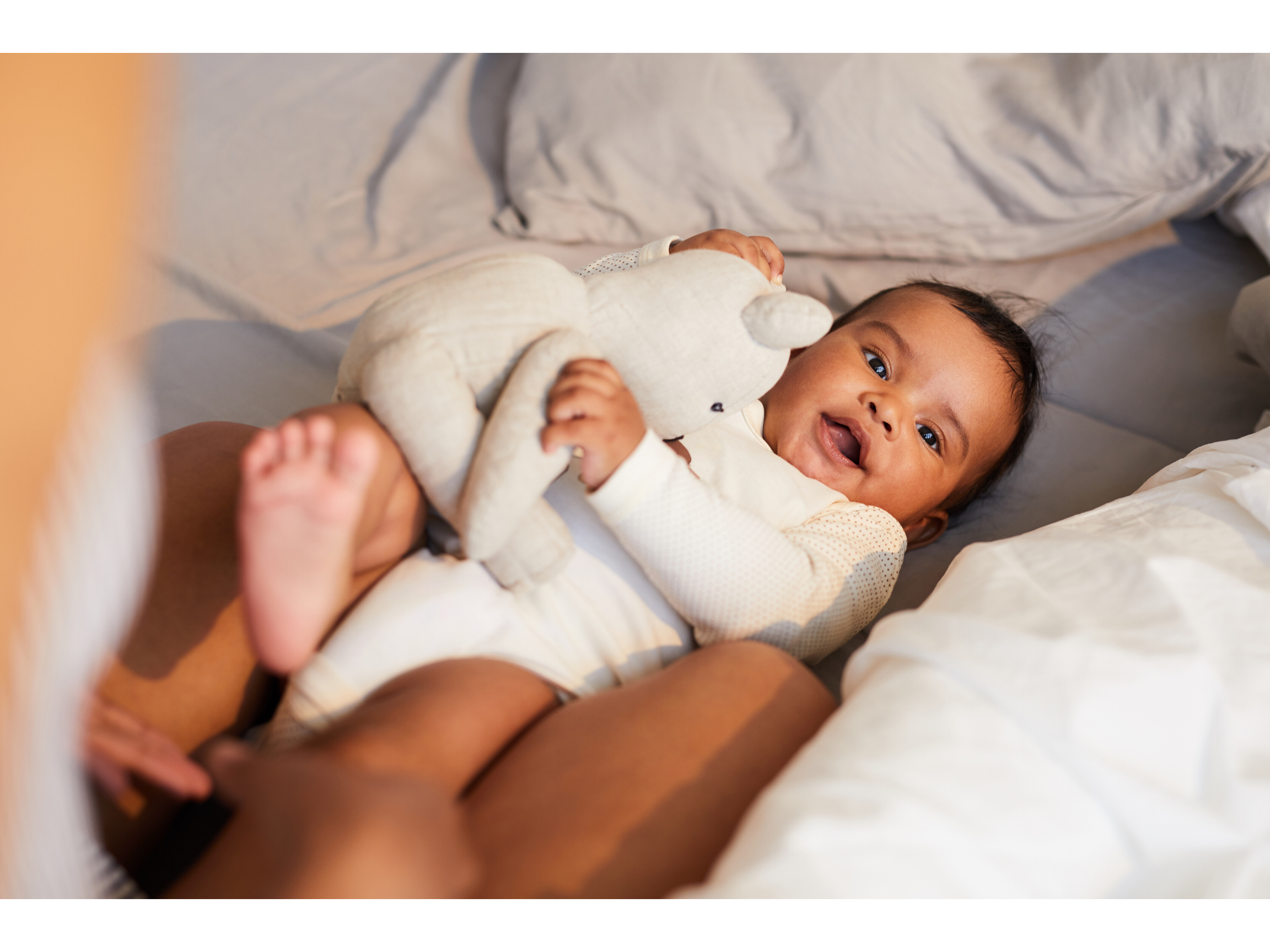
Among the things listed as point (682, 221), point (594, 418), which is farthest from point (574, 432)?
point (682, 221)

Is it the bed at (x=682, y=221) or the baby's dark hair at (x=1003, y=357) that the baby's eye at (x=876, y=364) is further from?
the bed at (x=682, y=221)

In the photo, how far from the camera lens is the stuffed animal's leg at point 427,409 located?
0.65 meters

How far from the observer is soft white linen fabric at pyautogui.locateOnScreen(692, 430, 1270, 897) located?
49 cm

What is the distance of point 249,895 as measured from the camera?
1.64 feet

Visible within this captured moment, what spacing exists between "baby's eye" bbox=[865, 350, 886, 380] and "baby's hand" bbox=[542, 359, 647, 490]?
1.41ft

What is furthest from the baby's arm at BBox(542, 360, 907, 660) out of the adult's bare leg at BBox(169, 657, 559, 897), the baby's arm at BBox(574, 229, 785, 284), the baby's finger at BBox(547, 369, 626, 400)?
the baby's arm at BBox(574, 229, 785, 284)

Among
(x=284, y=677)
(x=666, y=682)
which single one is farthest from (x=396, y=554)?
(x=666, y=682)

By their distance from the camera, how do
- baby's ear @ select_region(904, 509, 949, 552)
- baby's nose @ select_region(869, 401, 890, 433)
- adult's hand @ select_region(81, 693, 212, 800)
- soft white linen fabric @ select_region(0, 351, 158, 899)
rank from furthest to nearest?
1. baby's ear @ select_region(904, 509, 949, 552)
2. baby's nose @ select_region(869, 401, 890, 433)
3. adult's hand @ select_region(81, 693, 212, 800)
4. soft white linen fabric @ select_region(0, 351, 158, 899)

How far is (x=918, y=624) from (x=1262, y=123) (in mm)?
1051

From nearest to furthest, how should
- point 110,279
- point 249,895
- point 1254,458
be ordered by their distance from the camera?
point 110,279
point 249,895
point 1254,458

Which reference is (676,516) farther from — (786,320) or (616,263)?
(616,263)

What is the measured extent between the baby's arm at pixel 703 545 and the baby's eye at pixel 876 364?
0.24 metres

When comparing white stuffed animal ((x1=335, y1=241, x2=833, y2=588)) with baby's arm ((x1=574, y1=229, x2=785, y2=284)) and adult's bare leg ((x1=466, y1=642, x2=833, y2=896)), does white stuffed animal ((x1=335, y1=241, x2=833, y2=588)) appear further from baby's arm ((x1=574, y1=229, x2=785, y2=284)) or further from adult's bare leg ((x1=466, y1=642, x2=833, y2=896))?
baby's arm ((x1=574, y1=229, x2=785, y2=284))
